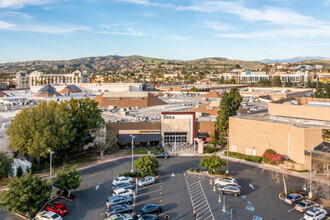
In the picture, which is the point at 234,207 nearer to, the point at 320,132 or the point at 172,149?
the point at 320,132

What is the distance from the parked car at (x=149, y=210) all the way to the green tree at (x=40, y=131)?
1739 centimetres

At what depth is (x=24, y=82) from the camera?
179500mm

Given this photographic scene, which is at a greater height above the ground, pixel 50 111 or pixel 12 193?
pixel 50 111

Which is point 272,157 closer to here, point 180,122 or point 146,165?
point 180,122

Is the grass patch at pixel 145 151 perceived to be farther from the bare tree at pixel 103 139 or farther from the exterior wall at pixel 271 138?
the exterior wall at pixel 271 138

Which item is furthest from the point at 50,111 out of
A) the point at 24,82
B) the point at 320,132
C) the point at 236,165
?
the point at 24,82

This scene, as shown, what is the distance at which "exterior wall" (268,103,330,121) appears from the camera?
131ft

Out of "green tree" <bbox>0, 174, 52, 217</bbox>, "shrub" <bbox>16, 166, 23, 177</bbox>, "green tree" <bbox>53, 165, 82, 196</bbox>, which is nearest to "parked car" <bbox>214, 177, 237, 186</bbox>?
"green tree" <bbox>53, 165, 82, 196</bbox>

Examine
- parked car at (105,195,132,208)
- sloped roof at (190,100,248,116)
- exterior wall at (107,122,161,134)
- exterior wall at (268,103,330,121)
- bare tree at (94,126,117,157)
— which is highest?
exterior wall at (268,103,330,121)

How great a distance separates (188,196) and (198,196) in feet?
3.32

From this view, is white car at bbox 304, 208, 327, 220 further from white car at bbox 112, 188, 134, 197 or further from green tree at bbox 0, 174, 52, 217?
green tree at bbox 0, 174, 52, 217

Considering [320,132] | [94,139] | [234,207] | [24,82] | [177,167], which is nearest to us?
[234,207]

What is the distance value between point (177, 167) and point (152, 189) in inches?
314

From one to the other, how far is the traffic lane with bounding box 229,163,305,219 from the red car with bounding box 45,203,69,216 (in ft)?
57.3
